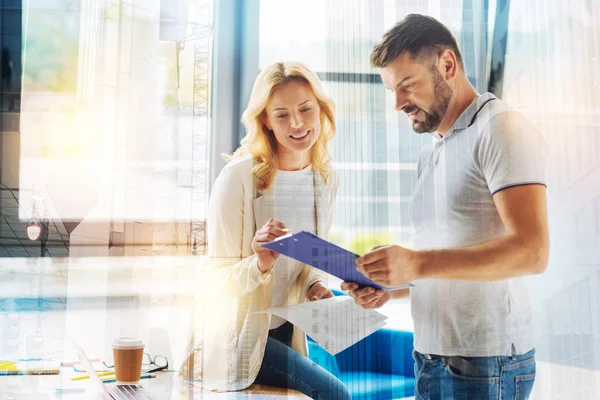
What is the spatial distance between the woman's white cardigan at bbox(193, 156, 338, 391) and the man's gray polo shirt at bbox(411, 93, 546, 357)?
30 cm

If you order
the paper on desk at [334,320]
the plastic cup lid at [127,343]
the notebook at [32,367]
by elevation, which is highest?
the paper on desk at [334,320]

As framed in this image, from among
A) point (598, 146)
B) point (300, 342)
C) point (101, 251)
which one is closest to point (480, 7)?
point (598, 146)

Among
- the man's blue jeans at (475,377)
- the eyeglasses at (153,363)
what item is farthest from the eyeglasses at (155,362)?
the man's blue jeans at (475,377)

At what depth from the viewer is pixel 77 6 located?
160cm

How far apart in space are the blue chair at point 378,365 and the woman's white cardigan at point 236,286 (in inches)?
4.4

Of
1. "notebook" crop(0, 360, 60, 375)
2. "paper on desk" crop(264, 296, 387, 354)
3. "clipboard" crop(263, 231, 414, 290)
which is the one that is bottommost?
"notebook" crop(0, 360, 60, 375)

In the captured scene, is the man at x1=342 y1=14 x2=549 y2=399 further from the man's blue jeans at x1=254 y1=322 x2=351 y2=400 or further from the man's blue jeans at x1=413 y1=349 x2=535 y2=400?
the man's blue jeans at x1=254 y1=322 x2=351 y2=400

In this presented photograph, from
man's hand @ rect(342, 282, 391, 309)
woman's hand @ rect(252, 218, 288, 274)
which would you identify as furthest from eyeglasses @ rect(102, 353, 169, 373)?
man's hand @ rect(342, 282, 391, 309)

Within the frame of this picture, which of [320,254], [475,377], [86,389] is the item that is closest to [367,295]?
[320,254]

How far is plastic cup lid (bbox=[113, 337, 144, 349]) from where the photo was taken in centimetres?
153

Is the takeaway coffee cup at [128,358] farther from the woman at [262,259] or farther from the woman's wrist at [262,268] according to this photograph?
the woman's wrist at [262,268]

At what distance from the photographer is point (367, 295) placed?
60.6 inches

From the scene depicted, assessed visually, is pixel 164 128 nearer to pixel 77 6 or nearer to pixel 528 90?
pixel 77 6

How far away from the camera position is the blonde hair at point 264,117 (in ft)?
4.99
